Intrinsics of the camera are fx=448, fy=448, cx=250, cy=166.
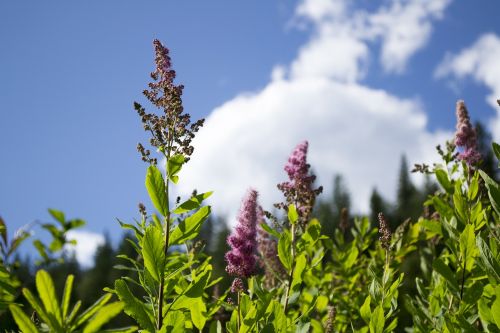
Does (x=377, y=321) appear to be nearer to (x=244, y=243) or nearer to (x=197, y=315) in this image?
(x=197, y=315)

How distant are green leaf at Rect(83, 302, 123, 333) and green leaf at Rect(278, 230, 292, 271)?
4.76ft

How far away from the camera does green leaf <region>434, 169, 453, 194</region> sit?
3.54 m

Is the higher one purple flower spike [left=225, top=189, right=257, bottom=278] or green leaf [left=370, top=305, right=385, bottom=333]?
purple flower spike [left=225, top=189, right=257, bottom=278]

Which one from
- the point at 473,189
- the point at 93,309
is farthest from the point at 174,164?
the point at 473,189

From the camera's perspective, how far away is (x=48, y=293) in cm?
114

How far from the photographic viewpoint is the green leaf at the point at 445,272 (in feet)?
8.02

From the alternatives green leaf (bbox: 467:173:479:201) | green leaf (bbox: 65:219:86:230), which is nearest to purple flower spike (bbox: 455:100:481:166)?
green leaf (bbox: 467:173:479:201)

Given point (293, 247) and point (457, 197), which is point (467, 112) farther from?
point (293, 247)

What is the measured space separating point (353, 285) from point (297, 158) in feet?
5.48

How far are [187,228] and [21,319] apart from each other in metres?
0.84

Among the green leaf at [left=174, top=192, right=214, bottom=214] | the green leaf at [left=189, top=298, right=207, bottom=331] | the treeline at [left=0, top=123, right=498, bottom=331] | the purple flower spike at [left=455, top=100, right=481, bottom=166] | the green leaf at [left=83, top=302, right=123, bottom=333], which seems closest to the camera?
the green leaf at [left=83, top=302, right=123, bottom=333]

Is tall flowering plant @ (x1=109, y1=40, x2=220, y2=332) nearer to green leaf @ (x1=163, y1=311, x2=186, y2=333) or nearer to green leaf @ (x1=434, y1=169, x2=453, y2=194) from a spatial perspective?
green leaf @ (x1=163, y1=311, x2=186, y2=333)

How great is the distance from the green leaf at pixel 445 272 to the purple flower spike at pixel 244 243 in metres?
1.06

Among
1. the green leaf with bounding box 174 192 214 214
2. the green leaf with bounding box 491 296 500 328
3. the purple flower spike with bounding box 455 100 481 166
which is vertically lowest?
the green leaf with bounding box 491 296 500 328
